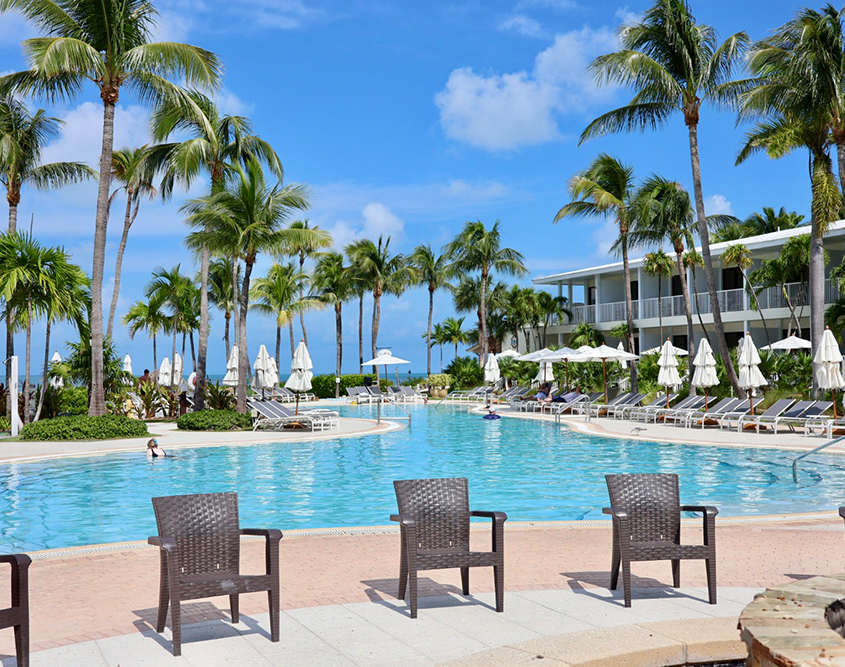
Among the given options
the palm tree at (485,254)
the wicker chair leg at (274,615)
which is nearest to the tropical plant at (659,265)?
the palm tree at (485,254)

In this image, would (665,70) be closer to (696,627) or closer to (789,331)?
(789,331)

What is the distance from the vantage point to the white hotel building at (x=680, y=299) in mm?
30156

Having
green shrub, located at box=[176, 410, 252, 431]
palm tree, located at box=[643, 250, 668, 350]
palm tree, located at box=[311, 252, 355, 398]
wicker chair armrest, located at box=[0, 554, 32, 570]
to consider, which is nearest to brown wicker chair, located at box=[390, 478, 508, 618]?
wicker chair armrest, located at box=[0, 554, 32, 570]

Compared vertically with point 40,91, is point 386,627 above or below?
below

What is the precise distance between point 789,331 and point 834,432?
37.3ft

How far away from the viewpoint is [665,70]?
23297 millimetres

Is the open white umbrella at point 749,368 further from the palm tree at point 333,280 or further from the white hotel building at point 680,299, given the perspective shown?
the palm tree at point 333,280

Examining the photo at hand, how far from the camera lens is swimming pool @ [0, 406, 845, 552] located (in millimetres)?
10438

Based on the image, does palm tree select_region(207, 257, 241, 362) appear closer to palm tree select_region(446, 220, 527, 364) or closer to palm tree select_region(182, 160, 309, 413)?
palm tree select_region(446, 220, 527, 364)

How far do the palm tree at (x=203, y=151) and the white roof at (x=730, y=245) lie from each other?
17763mm

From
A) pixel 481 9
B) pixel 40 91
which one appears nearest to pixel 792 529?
pixel 481 9

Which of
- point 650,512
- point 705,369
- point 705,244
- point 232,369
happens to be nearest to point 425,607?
point 650,512

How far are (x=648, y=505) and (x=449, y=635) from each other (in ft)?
5.69

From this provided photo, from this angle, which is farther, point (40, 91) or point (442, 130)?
point (442, 130)
